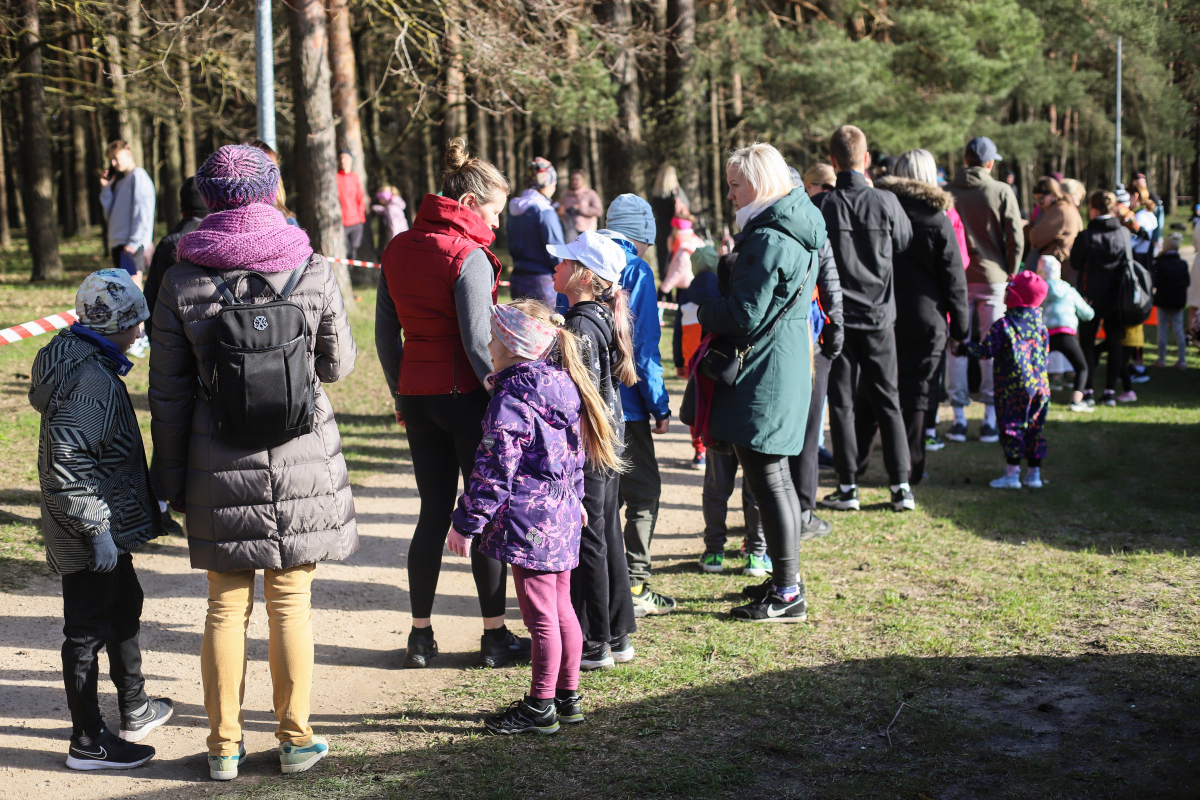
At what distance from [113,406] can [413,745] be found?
1.55 m

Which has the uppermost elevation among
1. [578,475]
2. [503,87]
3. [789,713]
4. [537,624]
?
[503,87]

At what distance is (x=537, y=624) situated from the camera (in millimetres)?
3682

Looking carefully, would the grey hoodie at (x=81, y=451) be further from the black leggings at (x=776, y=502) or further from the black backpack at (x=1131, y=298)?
the black backpack at (x=1131, y=298)

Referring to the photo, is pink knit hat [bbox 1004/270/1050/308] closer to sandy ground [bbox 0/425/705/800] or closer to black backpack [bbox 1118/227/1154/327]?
sandy ground [bbox 0/425/705/800]

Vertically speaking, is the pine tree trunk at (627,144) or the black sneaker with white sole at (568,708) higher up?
the pine tree trunk at (627,144)

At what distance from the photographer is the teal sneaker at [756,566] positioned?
5537 millimetres

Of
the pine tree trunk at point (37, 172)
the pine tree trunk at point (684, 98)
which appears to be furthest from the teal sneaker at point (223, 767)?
the pine tree trunk at point (684, 98)

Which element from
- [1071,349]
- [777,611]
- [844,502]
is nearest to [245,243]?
[777,611]

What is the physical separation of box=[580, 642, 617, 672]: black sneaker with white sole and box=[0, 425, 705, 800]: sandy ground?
1.75ft

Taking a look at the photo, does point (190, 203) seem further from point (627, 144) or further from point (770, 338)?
point (627, 144)

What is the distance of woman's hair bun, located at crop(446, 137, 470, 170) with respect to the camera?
14.1 feet

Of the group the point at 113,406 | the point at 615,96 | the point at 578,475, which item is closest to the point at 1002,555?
the point at 578,475

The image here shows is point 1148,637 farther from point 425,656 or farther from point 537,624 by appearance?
point 425,656

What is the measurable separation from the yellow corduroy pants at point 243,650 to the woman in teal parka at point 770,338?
2.08 m
